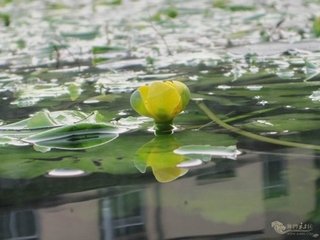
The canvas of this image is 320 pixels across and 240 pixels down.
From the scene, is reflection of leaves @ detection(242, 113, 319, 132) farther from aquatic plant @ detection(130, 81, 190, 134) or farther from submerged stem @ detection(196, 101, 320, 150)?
aquatic plant @ detection(130, 81, 190, 134)

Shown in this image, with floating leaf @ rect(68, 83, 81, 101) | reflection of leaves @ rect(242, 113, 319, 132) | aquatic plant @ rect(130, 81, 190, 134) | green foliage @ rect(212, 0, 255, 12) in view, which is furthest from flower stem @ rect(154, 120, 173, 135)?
green foliage @ rect(212, 0, 255, 12)

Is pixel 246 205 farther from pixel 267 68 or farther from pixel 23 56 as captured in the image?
pixel 23 56

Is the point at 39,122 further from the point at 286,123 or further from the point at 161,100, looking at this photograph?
the point at 286,123

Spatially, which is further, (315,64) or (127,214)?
(315,64)

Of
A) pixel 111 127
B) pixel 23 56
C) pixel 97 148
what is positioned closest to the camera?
pixel 97 148

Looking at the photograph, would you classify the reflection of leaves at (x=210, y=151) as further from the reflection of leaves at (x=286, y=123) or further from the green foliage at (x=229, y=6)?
the green foliage at (x=229, y=6)

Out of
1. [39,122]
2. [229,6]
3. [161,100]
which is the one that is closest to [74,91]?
[39,122]

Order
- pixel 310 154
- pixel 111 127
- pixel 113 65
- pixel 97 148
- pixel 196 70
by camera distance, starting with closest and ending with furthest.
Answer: pixel 310 154, pixel 97 148, pixel 111 127, pixel 196 70, pixel 113 65

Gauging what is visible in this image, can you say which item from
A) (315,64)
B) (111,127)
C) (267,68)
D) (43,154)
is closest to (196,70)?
(267,68)

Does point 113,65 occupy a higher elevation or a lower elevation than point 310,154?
higher
